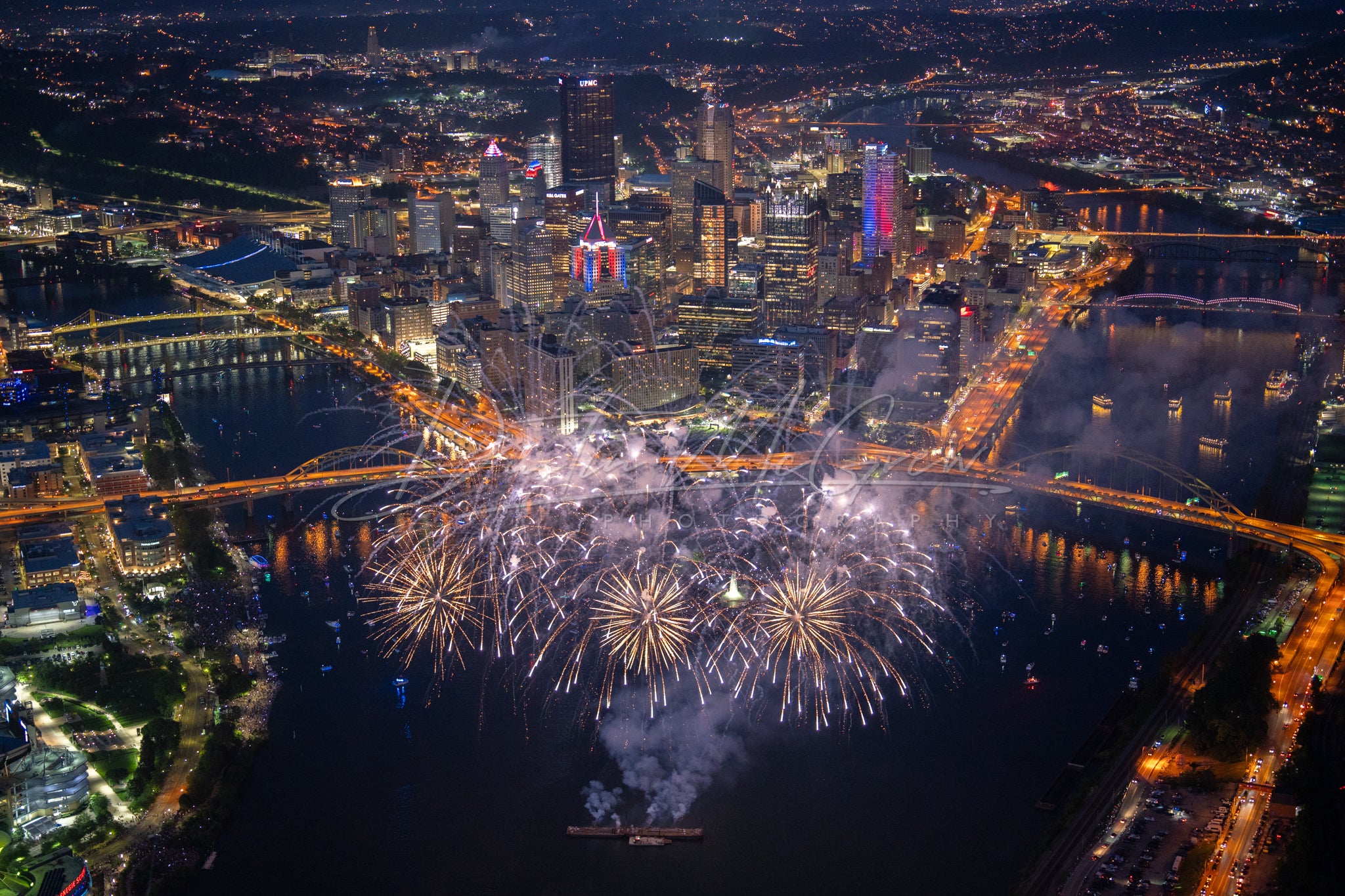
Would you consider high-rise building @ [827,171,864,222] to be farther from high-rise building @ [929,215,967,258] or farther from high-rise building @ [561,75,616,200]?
high-rise building @ [561,75,616,200]

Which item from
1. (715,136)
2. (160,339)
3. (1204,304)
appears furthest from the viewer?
(715,136)

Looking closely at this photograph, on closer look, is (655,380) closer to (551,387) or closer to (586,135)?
(551,387)

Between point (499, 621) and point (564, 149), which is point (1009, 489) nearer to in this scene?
point (499, 621)

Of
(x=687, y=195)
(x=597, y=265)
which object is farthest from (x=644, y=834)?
(x=687, y=195)

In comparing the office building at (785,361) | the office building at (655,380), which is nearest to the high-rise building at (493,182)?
the office building at (785,361)

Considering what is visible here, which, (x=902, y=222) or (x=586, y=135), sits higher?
(x=586, y=135)

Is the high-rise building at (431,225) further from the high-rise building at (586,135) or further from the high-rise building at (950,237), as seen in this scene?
the high-rise building at (950,237)
